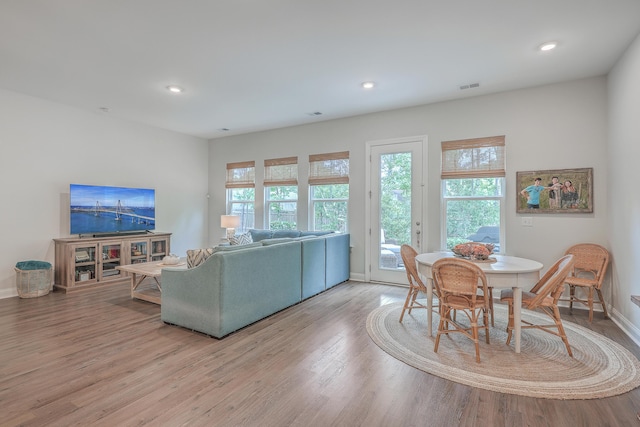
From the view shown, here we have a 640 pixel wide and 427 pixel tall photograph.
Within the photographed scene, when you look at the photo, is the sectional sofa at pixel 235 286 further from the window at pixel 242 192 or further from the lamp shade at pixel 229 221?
the window at pixel 242 192

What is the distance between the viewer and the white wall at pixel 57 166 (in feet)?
14.6

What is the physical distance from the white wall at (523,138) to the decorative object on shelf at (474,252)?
1.55 meters

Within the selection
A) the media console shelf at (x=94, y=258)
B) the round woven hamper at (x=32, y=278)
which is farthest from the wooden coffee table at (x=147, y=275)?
the round woven hamper at (x=32, y=278)

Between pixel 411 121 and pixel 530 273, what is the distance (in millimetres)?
3130

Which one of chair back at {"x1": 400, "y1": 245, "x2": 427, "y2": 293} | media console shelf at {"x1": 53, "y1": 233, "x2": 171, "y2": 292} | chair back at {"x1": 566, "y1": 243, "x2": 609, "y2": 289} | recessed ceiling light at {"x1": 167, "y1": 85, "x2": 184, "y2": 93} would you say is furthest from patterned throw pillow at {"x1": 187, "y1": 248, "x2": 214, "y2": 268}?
chair back at {"x1": 566, "y1": 243, "x2": 609, "y2": 289}

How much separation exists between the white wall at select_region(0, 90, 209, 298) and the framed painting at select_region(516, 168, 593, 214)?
6.34 metres

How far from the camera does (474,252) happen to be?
308 cm

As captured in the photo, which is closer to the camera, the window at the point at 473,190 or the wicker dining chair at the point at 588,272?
the wicker dining chair at the point at 588,272

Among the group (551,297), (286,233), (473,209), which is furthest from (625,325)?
(286,233)

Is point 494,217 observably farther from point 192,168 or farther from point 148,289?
point 192,168

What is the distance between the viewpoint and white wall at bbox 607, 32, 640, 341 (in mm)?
3002

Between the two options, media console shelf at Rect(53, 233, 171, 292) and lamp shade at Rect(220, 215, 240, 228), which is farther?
lamp shade at Rect(220, 215, 240, 228)

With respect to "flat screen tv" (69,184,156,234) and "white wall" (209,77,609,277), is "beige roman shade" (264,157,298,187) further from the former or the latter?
"flat screen tv" (69,184,156,234)

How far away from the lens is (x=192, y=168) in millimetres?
7082
